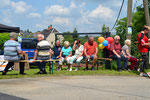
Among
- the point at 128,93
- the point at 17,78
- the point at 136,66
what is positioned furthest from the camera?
the point at 136,66

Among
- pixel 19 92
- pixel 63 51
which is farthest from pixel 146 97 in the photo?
pixel 63 51

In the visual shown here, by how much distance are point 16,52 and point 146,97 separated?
211 inches

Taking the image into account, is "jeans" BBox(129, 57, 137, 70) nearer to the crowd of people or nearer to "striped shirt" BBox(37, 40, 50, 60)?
the crowd of people

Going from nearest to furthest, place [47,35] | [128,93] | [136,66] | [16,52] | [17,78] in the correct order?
[128,93]
[17,78]
[16,52]
[136,66]
[47,35]

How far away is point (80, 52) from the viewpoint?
10.8 meters

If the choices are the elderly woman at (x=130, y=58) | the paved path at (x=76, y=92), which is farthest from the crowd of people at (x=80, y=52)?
the paved path at (x=76, y=92)

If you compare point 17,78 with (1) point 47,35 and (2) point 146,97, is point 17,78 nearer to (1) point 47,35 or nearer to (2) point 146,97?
(2) point 146,97

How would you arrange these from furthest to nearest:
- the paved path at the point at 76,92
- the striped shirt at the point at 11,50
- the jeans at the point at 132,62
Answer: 1. the jeans at the point at 132,62
2. the striped shirt at the point at 11,50
3. the paved path at the point at 76,92

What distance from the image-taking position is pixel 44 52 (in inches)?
364

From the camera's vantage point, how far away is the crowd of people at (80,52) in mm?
8852

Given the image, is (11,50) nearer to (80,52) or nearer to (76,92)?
(80,52)

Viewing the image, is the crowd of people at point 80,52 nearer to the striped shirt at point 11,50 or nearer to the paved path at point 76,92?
the striped shirt at point 11,50

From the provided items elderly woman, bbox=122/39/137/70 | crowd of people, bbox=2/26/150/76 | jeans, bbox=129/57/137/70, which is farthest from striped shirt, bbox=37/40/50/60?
jeans, bbox=129/57/137/70

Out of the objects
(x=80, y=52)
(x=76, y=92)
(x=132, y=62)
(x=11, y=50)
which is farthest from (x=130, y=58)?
(x=11, y=50)
